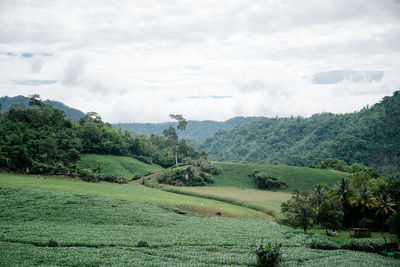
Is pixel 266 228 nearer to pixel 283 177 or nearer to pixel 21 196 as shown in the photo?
pixel 21 196

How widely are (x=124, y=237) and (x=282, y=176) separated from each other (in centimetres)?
7296

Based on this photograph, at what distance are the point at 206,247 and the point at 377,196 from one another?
108 feet

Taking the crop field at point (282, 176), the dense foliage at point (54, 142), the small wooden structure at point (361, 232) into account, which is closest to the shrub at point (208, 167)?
the crop field at point (282, 176)

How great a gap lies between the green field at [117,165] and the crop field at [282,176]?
2521 centimetres

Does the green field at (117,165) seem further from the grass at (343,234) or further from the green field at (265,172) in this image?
the grass at (343,234)

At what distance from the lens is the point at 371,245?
31.3 metres

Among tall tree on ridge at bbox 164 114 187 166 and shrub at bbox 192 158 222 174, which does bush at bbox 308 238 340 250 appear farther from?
tall tree on ridge at bbox 164 114 187 166

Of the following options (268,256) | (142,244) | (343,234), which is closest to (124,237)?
(142,244)

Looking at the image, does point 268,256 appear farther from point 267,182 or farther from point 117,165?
point 117,165

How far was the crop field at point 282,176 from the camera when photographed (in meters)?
90.0

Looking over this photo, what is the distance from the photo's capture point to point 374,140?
517ft

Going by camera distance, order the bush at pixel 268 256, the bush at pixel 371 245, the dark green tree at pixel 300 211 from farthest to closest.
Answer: the dark green tree at pixel 300 211
the bush at pixel 371 245
the bush at pixel 268 256

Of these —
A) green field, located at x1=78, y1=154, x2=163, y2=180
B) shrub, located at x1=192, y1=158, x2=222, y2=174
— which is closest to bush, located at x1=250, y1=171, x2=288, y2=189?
shrub, located at x1=192, y1=158, x2=222, y2=174

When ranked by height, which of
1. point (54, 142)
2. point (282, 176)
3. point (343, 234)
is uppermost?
point (54, 142)
